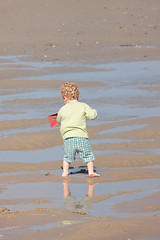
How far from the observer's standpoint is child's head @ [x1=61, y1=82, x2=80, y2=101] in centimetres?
721

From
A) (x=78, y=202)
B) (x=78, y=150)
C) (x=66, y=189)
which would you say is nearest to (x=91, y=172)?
(x=78, y=150)

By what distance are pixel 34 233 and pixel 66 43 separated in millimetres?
18748

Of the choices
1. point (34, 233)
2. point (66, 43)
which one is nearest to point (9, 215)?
point (34, 233)

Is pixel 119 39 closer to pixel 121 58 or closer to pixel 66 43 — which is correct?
pixel 66 43

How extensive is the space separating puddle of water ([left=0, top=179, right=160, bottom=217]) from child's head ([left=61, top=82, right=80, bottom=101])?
1.24 metres

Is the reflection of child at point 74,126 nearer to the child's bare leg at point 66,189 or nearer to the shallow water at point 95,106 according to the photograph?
the shallow water at point 95,106

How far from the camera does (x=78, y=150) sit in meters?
7.21

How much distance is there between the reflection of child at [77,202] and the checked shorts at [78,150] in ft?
2.96

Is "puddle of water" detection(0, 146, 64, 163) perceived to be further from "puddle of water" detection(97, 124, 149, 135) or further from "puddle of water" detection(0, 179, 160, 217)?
"puddle of water" detection(0, 179, 160, 217)

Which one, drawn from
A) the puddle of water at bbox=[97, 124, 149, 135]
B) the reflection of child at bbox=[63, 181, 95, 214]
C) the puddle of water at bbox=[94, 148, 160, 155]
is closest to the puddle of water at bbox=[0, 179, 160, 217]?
the reflection of child at bbox=[63, 181, 95, 214]

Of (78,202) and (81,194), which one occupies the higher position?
(81,194)

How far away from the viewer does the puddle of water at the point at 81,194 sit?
5.43 metres

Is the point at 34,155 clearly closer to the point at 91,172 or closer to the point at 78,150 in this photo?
the point at 78,150

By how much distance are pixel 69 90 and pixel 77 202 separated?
193cm
